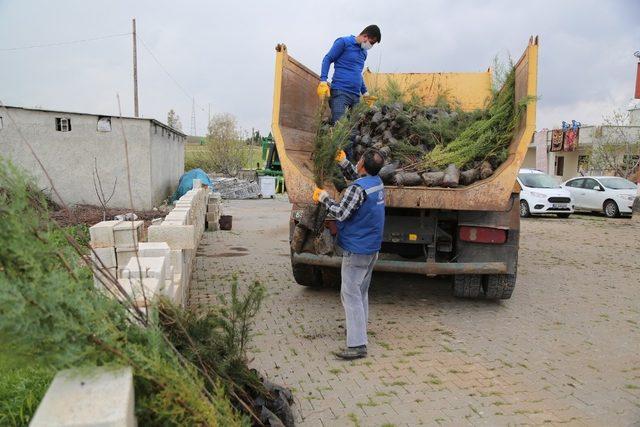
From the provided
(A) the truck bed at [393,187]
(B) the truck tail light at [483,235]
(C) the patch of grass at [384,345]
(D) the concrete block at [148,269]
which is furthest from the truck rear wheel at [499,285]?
(D) the concrete block at [148,269]

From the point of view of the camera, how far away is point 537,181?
18156mm

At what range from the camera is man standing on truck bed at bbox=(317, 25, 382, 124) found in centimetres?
660

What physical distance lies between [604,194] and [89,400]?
770 inches

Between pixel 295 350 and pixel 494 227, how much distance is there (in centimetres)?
244

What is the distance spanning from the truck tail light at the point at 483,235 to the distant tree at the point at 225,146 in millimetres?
25304

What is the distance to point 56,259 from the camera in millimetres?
2029

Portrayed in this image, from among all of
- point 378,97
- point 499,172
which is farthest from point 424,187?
point 378,97

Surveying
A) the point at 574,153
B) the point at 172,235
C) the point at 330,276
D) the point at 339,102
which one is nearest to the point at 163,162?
the point at 339,102

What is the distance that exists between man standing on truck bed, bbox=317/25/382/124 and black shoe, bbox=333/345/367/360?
10.4 feet

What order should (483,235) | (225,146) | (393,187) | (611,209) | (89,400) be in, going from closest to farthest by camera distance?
1. (89,400)
2. (393,187)
3. (483,235)
4. (611,209)
5. (225,146)

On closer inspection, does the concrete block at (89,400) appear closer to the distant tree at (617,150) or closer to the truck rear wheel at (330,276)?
the truck rear wheel at (330,276)

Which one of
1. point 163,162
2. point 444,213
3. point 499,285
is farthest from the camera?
point 163,162

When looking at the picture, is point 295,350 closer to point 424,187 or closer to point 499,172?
point 424,187

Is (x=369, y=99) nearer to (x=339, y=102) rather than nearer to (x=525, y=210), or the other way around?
(x=339, y=102)
